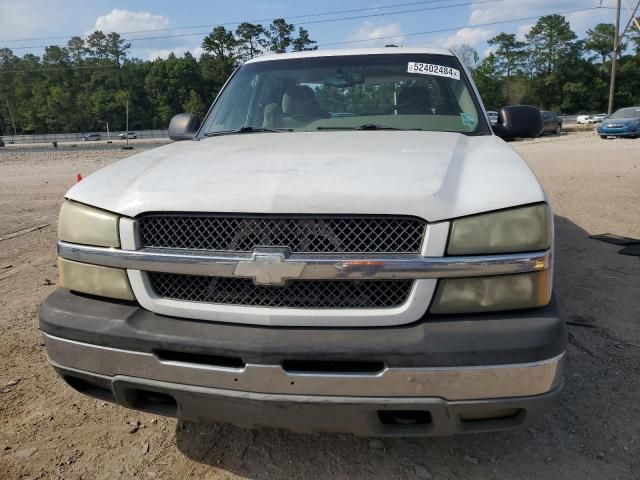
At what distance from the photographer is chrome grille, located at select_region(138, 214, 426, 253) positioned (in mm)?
1945

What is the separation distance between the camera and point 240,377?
192cm

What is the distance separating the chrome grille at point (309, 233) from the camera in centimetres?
195

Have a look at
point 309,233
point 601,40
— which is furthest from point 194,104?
point 309,233

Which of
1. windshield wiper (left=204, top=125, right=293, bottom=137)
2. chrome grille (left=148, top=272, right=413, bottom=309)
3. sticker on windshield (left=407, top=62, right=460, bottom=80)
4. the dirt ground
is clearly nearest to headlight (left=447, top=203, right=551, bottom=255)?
chrome grille (left=148, top=272, right=413, bottom=309)

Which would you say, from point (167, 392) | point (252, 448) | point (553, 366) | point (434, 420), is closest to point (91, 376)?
point (167, 392)

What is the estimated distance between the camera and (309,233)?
1.97m

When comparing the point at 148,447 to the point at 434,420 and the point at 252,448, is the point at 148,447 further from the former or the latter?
the point at 434,420

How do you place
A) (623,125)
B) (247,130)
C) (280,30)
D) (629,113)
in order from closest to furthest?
(247,130) → (623,125) → (629,113) → (280,30)

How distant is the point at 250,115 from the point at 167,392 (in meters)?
2.26

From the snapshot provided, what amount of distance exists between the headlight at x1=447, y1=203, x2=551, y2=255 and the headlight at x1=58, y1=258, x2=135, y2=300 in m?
1.29

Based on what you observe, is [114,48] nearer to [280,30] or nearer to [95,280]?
[280,30]

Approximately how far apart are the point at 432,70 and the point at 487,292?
85.8 inches

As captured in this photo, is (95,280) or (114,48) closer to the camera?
(95,280)

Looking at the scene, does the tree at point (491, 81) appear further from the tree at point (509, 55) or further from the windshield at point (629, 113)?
the windshield at point (629, 113)
